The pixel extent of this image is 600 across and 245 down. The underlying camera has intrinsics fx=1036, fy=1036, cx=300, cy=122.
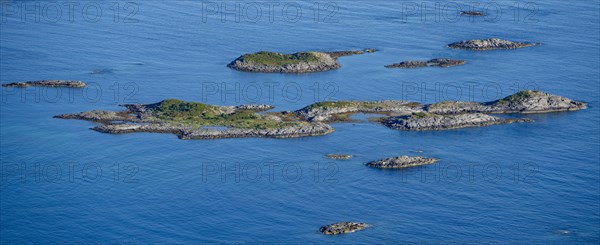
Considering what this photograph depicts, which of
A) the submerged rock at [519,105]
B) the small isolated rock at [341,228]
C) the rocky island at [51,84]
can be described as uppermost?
the rocky island at [51,84]

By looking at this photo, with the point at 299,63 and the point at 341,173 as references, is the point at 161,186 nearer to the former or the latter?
the point at 341,173

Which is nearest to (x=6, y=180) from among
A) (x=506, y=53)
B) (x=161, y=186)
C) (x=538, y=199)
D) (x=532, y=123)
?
(x=161, y=186)

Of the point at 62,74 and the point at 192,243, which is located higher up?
the point at 62,74

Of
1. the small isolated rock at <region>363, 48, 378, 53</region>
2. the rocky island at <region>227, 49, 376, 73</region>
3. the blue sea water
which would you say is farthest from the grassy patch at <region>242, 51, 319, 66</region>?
the small isolated rock at <region>363, 48, 378, 53</region>

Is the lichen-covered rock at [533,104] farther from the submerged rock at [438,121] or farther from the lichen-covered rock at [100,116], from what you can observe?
the lichen-covered rock at [100,116]

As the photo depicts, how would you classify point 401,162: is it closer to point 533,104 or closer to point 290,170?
point 290,170

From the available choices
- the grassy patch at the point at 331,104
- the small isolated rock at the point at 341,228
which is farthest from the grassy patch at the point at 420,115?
the small isolated rock at the point at 341,228
